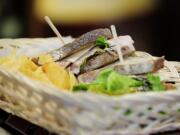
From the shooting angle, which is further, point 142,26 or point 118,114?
point 142,26

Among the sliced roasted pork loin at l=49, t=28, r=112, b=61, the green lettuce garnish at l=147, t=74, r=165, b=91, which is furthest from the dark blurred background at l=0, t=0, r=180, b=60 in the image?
the green lettuce garnish at l=147, t=74, r=165, b=91

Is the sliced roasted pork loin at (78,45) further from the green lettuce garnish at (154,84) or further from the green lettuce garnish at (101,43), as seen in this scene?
the green lettuce garnish at (154,84)

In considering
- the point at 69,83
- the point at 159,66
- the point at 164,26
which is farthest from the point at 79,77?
the point at 164,26

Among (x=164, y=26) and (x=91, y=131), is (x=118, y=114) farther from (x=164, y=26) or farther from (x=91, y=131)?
(x=164, y=26)

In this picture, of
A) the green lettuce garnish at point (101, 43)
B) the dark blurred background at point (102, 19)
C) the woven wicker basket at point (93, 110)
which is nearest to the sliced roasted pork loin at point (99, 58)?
the green lettuce garnish at point (101, 43)

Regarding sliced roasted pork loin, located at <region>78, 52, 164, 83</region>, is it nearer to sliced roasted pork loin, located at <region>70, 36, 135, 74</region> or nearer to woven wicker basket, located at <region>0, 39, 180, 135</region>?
sliced roasted pork loin, located at <region>70, 36, 135, 74</region>

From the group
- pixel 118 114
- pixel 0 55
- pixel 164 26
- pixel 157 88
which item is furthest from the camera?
pixel 164 26

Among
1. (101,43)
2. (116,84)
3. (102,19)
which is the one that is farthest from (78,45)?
(102,19)
